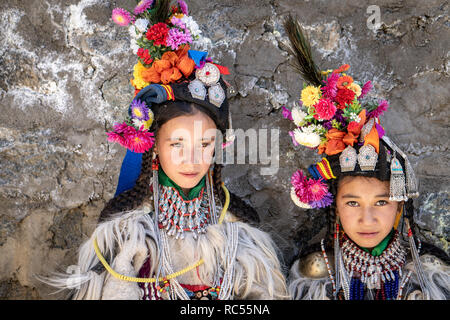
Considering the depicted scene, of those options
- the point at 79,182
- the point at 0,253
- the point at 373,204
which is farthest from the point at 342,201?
the point at 0,253

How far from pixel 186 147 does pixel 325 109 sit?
2.46 feet

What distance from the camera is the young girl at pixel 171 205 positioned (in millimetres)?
2895

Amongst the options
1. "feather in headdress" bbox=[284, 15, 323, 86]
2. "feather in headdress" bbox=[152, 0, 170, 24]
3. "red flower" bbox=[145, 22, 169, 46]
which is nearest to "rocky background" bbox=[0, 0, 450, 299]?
"feather in headdress" bbox=[284, 15, 323, 86]

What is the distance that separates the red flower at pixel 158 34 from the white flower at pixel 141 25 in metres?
0.07

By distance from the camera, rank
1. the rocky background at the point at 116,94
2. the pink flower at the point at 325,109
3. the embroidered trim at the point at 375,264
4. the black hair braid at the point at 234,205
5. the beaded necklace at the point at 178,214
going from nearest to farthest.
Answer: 1. the pink flower at the point at 325,109
2. the embroidered trim at the point at 375,264
3. the beaded necklace at the point at 178,214
4. the black hair braid at the point at 234,205
5. the rocky background at the point at 116,94

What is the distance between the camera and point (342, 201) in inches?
116

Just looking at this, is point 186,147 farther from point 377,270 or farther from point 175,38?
point 377,270

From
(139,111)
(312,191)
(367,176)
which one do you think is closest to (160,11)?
(139,111)

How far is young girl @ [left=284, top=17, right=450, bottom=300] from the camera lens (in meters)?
2.83

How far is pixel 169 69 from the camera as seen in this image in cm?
295

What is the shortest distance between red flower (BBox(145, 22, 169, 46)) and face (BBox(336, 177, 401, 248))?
3.93 ft

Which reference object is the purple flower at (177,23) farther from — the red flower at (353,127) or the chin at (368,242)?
the chin at (368,242)

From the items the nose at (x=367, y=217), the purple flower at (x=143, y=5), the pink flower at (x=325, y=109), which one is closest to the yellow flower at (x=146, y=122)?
the purple flower at (x=143, y=5)

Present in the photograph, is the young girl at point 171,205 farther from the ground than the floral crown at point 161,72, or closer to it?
closer to it
